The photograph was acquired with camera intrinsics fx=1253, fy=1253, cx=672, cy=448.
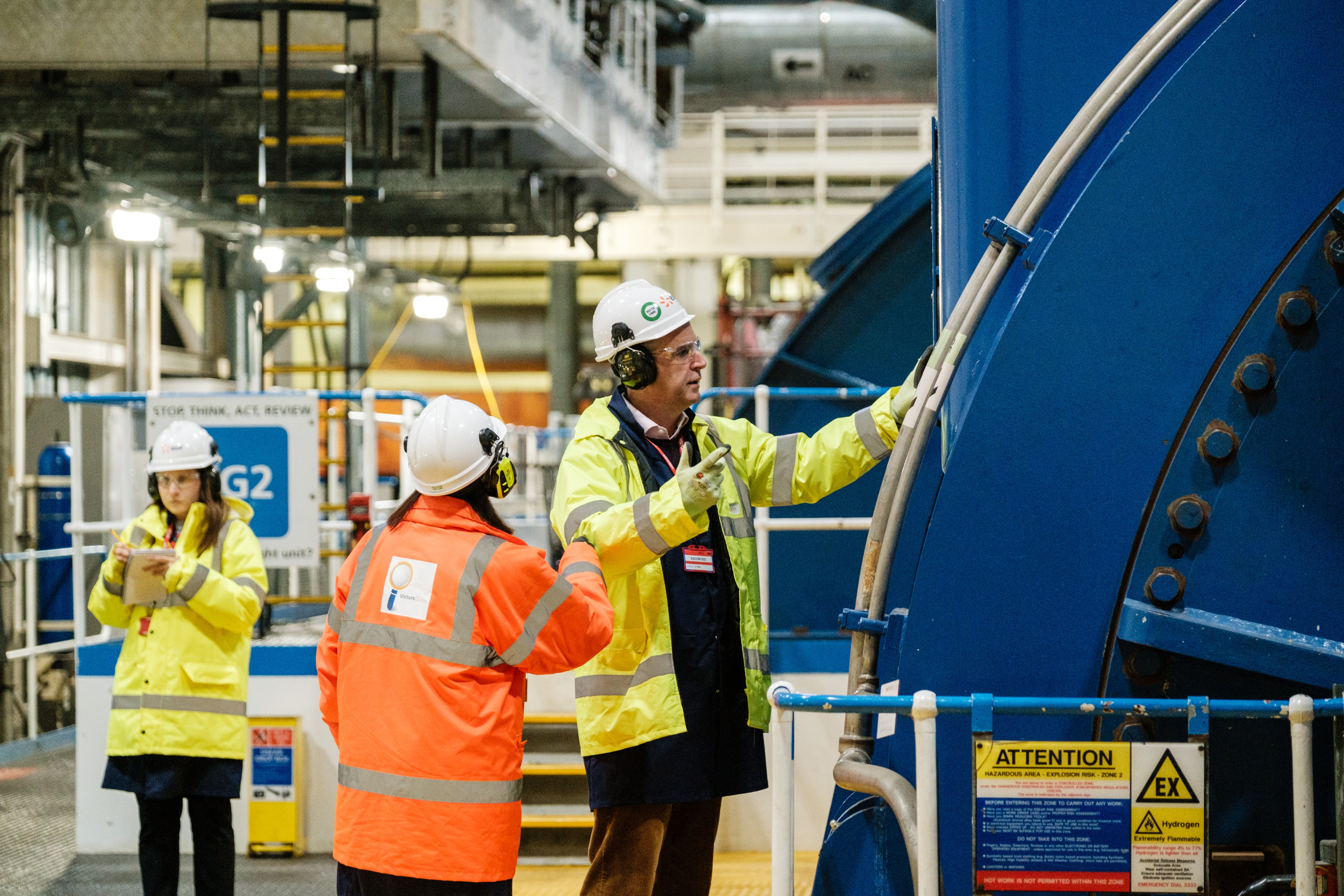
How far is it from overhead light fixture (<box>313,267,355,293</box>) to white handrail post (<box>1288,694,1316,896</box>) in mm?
9478

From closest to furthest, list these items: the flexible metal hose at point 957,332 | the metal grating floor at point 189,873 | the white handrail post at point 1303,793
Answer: the white handrail post at point 1303,793
the flexible metal hose at point 957,332
the metal grating floor at point 189,873

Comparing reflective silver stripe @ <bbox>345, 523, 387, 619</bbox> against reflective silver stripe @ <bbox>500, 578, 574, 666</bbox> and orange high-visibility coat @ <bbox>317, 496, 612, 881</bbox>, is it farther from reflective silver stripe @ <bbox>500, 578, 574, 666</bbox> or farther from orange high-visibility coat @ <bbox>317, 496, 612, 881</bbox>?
reflective silver stripe @ <bbox>500, 578, 574, 666</bbox>

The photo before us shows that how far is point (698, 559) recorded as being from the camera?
2.97 metres

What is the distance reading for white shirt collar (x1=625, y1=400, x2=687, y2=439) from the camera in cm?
304

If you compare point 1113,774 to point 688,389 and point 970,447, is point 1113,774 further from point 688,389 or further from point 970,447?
point 688,389

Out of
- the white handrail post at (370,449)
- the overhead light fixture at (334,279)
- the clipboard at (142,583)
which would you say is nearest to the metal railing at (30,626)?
the overhead light fixture at (334,279)

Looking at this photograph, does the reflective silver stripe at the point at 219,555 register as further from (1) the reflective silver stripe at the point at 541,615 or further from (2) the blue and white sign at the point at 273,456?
(1) the reflective silver stripe at the point at 541,615

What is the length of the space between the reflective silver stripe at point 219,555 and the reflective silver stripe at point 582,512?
2.03 m

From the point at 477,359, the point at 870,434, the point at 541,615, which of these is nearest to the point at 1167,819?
the point at 541,615

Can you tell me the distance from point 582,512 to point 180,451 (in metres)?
Answer: 2.17

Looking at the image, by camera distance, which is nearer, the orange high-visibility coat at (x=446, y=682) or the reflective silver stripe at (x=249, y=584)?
the orange high-visibility coat at (x=446, y=682)

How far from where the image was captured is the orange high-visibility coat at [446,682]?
2.56 metres

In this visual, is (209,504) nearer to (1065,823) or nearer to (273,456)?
(273,456)

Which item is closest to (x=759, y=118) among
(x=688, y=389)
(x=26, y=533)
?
(x=26, y=533)
